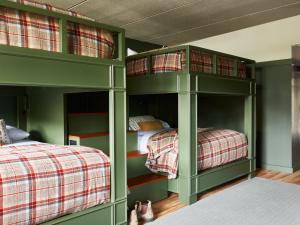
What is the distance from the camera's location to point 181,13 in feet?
11.8

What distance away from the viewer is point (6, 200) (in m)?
1.48

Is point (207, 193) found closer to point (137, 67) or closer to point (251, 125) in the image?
point (251, 125)

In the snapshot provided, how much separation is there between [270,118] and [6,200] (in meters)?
3.77

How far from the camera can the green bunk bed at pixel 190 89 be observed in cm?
278

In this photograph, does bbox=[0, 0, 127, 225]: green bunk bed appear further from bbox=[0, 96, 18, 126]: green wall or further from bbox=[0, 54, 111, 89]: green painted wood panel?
bbox=[0, 96, 18, 126]: green wall

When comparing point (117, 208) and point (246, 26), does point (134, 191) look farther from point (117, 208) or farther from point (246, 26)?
point (246, 26)

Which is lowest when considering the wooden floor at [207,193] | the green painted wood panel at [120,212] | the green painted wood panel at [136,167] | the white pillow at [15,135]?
the wooden floor at [207,193]

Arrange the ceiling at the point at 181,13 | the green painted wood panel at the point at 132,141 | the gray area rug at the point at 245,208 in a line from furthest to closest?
the ceiling at the point at 181,13 < the green painted wood panel at the point at 132,141 < the gray area rug at the point at 245,208

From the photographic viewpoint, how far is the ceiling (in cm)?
325

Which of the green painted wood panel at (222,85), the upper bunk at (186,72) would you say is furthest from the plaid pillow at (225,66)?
the green painted wood panel at (222,85)

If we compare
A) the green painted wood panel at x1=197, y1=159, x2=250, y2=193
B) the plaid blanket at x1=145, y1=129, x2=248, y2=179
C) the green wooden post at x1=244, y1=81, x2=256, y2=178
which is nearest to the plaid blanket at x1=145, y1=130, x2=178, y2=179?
the plaid blanket at x1=145, y1=129, x2=248, y2=179

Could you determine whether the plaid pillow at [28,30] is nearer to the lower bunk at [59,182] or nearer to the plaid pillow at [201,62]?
the lower bunk at [59,182]

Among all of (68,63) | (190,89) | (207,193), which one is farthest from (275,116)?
(68,63)

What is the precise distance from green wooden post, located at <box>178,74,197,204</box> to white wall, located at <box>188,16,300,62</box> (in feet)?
6.94
